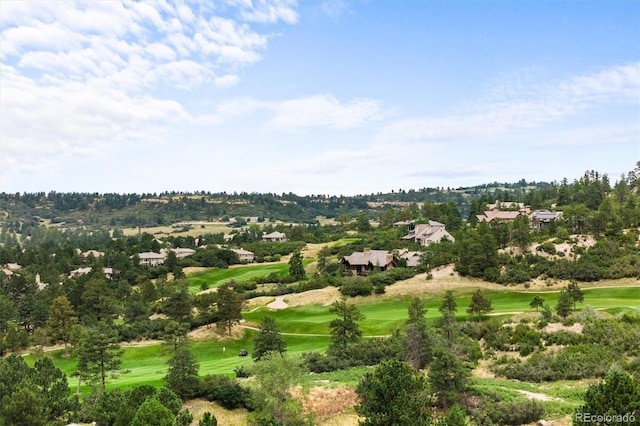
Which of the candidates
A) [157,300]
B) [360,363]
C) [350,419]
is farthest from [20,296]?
[350,419]

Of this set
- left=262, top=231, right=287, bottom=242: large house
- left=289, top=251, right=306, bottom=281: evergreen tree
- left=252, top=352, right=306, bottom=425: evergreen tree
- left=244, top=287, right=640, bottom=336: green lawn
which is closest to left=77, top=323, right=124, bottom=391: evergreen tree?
left=252, top=352, right=306, bottom=425: evergreen tree

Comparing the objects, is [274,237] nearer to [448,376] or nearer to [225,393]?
[225,393]

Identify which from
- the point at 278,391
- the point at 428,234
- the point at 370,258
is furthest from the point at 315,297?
the point at 278,391

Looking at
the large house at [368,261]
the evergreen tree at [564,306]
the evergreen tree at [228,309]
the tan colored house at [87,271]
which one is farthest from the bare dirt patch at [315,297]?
the tan colored house at [87,271]

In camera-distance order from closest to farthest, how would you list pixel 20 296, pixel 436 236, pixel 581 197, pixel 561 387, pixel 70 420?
pixel 70 420
pixel 561 387
pixel 20 296
pixel 436 236
pixel 581 197

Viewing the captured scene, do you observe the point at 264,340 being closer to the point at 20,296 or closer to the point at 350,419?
the point at 350,419

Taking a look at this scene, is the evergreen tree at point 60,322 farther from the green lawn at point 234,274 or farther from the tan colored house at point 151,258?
the tan colored house at point 151,258
